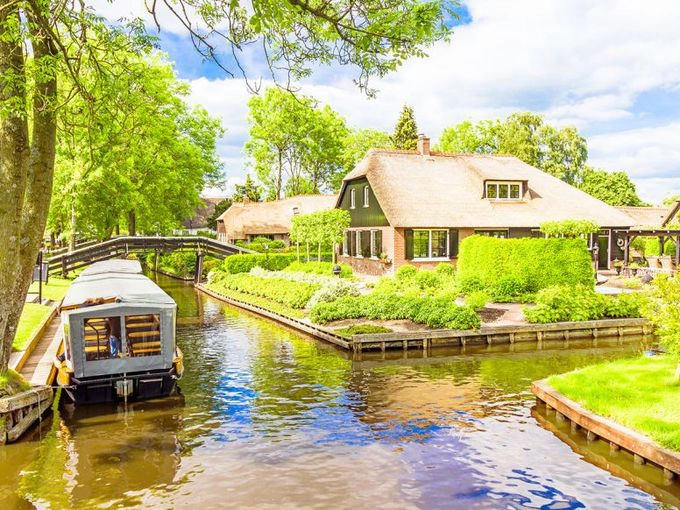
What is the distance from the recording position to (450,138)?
66.2 meters

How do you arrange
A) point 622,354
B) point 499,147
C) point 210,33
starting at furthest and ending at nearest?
1. point 499,147
2. point 622,354
3. point 210,33

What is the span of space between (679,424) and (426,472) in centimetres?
439

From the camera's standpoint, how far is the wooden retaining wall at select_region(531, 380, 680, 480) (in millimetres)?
9391

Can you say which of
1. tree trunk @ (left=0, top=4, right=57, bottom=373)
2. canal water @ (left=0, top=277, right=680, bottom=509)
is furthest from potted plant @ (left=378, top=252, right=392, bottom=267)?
tree trunk @ (left=0, top=4, right=57, bottom=373)

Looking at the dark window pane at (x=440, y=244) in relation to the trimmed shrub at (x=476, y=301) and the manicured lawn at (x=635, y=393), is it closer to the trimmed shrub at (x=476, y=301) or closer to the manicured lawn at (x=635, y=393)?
the trimmed shrub at (x=476, y=301)

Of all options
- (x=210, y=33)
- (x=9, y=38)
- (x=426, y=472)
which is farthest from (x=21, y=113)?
(x=426, y=472)

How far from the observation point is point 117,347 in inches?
550

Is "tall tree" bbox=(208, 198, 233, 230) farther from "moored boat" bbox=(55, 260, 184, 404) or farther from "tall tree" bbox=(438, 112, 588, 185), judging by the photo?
"moored boat" bbox=(55, 260, 184, 404)

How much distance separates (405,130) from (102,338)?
54651 mm

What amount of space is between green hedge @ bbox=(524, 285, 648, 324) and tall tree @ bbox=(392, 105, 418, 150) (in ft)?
142

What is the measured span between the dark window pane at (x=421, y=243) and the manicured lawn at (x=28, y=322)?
19925mm

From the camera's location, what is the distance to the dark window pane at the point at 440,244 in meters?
35.2

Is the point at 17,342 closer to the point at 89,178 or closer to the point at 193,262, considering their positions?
the point at 89,178

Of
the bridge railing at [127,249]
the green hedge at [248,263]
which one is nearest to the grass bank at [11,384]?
the green hedge at [248,263]
